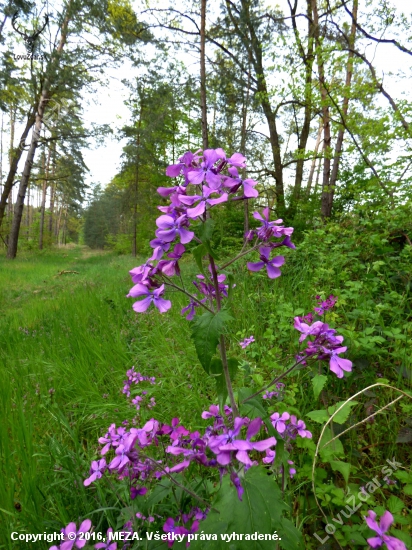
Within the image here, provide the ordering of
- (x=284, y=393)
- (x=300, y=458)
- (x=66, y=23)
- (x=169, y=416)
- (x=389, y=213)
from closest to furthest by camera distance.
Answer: (x=300, y=458) → (x=284, y=393) → (x=169, y=416) → (x=389, y=213) → (x=66, y=23)

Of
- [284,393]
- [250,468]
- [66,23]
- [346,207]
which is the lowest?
[284,393]

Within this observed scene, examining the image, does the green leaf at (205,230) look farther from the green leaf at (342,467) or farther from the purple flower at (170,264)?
the green leaf at (342,467)

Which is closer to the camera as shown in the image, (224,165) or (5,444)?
(224,165)

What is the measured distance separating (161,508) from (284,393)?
80 centimetres

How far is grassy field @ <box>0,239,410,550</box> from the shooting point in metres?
1.33

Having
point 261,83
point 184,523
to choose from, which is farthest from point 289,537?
point 261,83

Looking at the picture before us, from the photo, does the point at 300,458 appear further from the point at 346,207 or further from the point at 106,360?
the point at 346,207

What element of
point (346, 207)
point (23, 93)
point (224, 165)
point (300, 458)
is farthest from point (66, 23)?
point (300, 458)

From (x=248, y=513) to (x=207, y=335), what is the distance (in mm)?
437

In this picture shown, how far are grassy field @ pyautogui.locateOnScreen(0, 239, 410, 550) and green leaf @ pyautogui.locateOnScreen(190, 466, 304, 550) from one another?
1.76ft

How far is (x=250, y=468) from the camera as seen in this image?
2.74ft

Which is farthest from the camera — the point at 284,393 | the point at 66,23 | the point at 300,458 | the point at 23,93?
the point at 23,93

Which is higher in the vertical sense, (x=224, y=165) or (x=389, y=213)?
(x=389, y=213)

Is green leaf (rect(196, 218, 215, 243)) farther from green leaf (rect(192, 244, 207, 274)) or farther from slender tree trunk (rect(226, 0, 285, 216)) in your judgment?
slender tree trunk (rect(226, 0, 285, 216))
